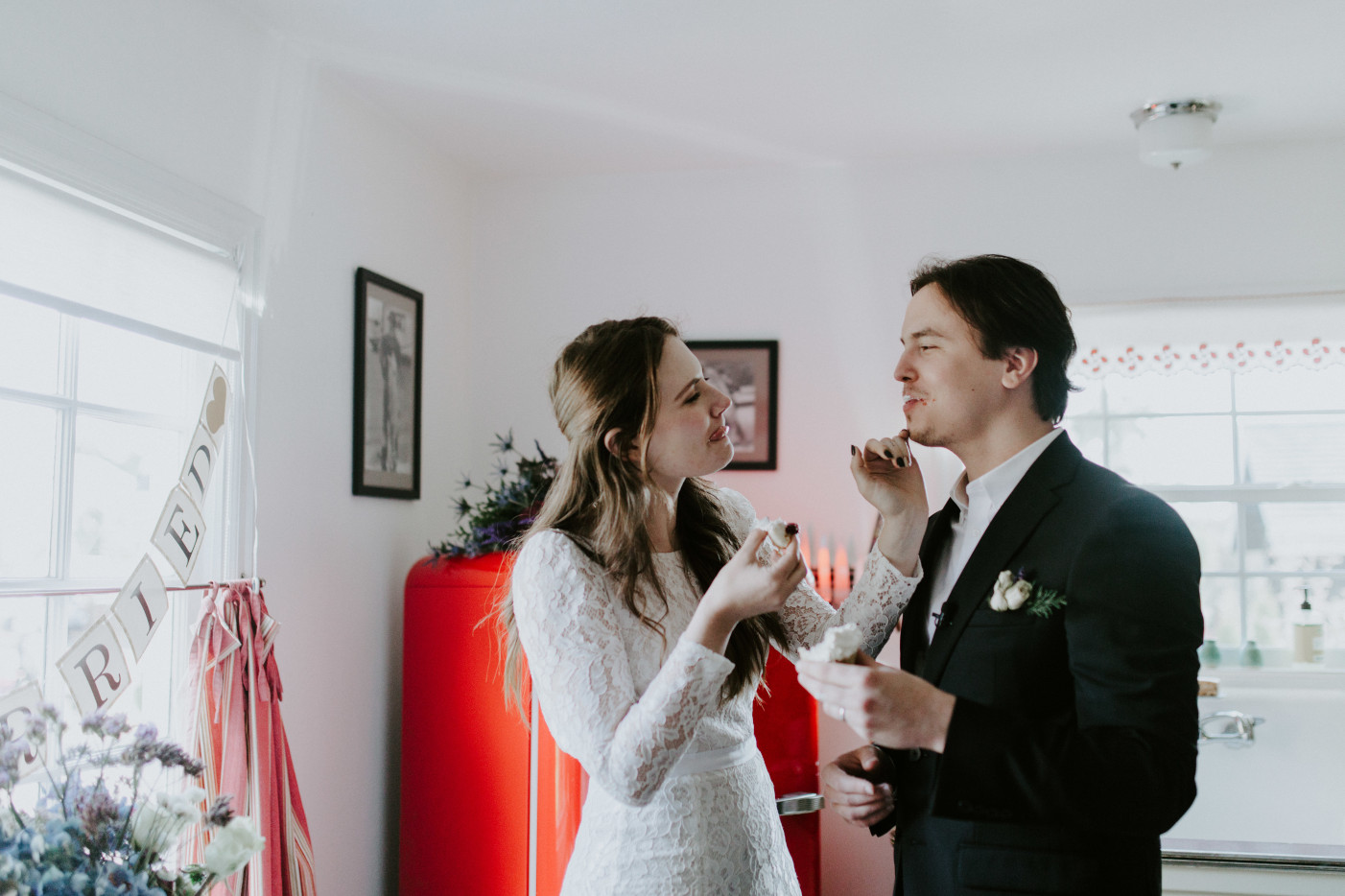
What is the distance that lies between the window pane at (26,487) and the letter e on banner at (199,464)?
14.1 inches

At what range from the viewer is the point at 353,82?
3174 millimetres

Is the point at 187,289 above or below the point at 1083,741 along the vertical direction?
above

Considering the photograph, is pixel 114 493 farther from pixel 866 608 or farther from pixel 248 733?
pixel 866 608


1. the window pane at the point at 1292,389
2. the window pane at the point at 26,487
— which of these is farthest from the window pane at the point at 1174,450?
the window pane at the point at 26,487

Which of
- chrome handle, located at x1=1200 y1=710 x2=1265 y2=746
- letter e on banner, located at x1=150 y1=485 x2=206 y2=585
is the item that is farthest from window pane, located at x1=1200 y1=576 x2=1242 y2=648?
letter e on banner, located at x1=150 y1=485 x2=206 y2=585

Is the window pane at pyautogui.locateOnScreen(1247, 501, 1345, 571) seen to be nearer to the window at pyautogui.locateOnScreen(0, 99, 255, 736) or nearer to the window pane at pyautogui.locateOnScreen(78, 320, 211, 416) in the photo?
the window at pyautogui.locateOnScreen(0, 99, 255, 736)

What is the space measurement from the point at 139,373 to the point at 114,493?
0.98ft

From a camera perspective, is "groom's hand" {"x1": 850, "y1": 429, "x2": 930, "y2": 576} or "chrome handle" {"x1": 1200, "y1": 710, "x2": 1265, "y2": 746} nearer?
"groom's hand" {"x1": 850, "y1": 429, "x2": 930, "y2": 576}

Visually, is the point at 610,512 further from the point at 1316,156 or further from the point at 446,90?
the point at 1316,156

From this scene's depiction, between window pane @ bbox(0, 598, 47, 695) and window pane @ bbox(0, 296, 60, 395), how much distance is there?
0.44 meters

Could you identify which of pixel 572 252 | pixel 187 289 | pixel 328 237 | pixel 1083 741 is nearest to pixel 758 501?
pixel 572 252

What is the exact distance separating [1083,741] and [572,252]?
3193mm

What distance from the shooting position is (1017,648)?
1402mm

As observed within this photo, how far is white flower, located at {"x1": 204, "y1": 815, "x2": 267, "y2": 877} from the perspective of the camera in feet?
5.00
